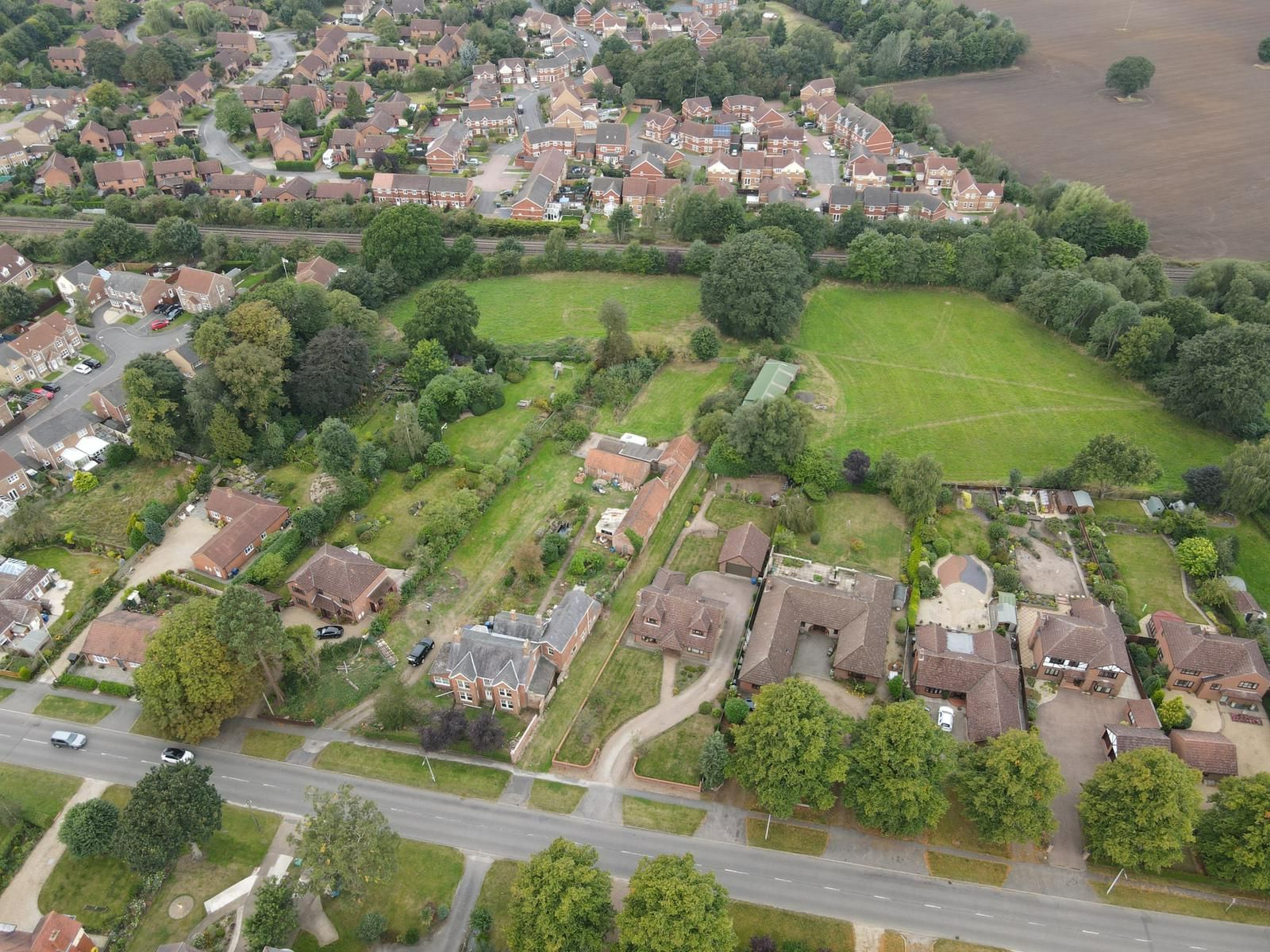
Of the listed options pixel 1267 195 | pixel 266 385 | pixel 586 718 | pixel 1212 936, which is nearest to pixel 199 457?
pixel 266 385

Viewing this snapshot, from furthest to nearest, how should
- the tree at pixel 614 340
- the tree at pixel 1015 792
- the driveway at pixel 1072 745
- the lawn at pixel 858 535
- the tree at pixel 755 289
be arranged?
1. the tree at pixel 755 289
2. the tree at pixel 614 340
3. the lawn at pixel 858 535
4. the driveway at pixel 1072 745
5. the tree at pixel 1015 792

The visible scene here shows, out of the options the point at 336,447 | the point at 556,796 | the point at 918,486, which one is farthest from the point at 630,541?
the point at 336,447

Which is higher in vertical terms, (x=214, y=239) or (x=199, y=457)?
(x=214, y=239)

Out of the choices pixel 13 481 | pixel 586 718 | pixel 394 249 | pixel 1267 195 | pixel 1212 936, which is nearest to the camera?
pixel 1212 936

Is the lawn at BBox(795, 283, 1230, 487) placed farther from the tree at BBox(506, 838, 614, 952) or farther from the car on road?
the car on road

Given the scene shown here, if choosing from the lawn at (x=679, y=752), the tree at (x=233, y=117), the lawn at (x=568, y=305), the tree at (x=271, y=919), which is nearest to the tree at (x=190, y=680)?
the tree at (x=271, y=919)

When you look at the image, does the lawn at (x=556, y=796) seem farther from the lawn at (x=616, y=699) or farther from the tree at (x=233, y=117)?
the tree at (x=233, y=117)

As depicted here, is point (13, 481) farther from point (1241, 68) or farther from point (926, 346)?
point (1241, 68)
